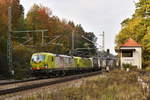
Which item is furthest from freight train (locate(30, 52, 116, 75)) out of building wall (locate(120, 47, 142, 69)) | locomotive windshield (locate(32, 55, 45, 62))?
building wall (locate(120, 47, 142, 69))

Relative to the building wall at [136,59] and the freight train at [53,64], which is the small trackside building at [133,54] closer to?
the building wall at [136,59]

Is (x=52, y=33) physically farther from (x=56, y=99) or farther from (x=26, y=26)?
(x=56, y=99)

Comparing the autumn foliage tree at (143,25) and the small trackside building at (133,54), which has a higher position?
the autumn foliage tree at (143,25)

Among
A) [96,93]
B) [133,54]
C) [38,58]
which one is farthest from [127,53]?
[96,93]

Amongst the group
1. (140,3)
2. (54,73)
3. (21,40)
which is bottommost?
(54,73)

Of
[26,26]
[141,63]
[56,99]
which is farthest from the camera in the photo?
[26,26]

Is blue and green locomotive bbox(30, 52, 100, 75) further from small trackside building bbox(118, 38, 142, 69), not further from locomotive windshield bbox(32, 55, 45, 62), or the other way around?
small trackside building bbox(118, 38, 142, 69)

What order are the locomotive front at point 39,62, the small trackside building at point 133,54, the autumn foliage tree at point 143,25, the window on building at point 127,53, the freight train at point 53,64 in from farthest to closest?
the window on building at point 127,53 < the small trackside building at point 133,54 < the autumn foliage tree at point 143,25 < the freight train at point 53,64 < the locomotive front at point 39,62

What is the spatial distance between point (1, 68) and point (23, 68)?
5.26m

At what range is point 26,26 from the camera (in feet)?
242

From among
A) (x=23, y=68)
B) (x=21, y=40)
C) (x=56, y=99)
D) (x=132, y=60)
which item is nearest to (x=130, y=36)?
(x=132, y=60)

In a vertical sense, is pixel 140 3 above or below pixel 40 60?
above

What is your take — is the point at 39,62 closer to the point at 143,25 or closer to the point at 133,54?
the point at 143,25

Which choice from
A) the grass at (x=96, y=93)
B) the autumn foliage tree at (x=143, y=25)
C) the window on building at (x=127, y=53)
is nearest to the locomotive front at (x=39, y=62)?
the autumn foliage tree at (x=143, y=25)
